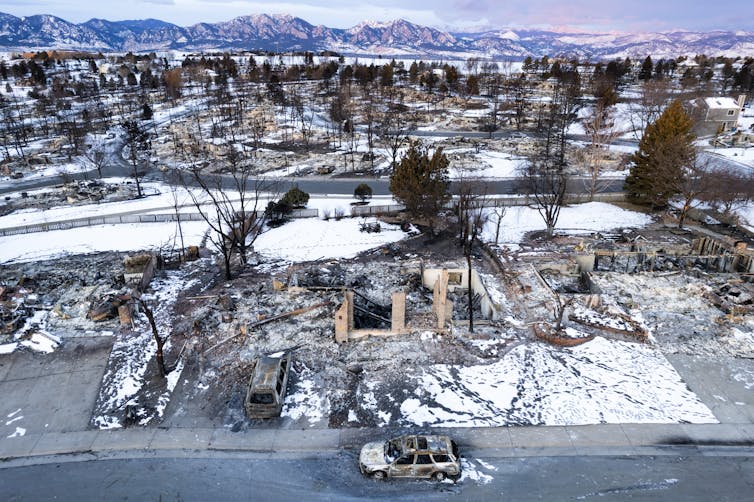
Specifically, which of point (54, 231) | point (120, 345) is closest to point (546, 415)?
point (120, 345)


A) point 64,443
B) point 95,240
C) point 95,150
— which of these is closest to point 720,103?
point 95,240

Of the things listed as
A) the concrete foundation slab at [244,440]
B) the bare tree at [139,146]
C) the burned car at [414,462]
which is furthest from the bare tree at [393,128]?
the burned car at [414,462]

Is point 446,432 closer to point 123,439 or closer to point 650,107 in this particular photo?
point 123,439

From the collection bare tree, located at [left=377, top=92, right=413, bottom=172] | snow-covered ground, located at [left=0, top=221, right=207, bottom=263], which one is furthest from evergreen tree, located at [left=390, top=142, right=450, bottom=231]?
bare tree, located at [left=377, top=92, right=413, bottom=172]

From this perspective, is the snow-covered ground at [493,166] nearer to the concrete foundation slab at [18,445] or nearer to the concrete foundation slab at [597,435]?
the concrete foundation slab at [597,435]

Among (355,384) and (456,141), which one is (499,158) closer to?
(456,141)

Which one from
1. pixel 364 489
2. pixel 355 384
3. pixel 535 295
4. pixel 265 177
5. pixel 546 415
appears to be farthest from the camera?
pixel 265 177
